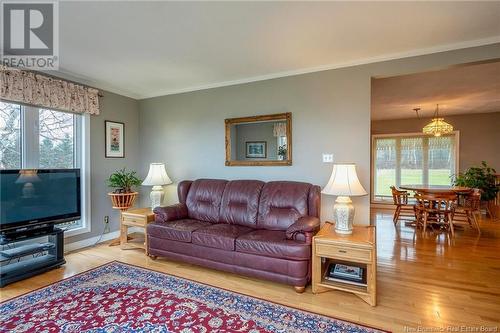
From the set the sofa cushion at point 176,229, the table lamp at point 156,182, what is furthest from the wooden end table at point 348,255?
the table lamp at point 156,182

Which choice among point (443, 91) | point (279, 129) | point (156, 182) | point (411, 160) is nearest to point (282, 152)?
point (279, 129)

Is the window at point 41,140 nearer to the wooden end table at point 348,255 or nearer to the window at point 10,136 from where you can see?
the window at point 10,136

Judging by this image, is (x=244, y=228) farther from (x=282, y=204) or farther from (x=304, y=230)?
(x=304, y=230)

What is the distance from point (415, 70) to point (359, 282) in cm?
237

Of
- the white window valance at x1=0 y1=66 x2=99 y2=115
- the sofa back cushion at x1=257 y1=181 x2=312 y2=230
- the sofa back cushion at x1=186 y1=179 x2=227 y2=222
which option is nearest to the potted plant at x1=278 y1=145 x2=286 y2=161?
the sofa back cushion at x1=257 y1=181 x2=312 y2=230

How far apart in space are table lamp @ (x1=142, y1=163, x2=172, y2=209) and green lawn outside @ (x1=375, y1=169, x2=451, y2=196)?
621cm

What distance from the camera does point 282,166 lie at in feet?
12.1

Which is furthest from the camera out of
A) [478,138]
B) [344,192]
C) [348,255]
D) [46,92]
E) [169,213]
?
[478,138]

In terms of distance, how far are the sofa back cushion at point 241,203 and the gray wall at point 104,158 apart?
206 centimetres

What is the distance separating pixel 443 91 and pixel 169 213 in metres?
4.90

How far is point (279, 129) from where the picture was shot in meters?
3.69

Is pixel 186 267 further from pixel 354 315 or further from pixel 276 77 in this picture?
pixel 276 77

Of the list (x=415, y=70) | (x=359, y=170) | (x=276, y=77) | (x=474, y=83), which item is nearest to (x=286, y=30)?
(x=276, y=77)

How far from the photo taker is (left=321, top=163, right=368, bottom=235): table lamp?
2.65 meters
